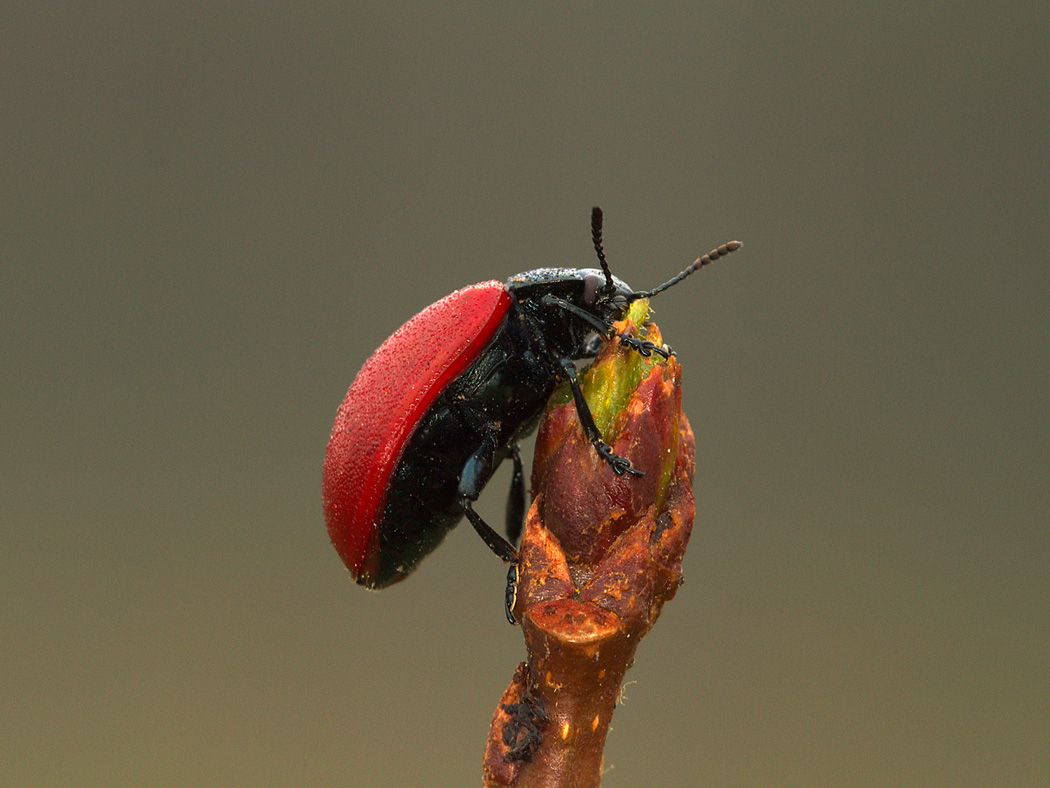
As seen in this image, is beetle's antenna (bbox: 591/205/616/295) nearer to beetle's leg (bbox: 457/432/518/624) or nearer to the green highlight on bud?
beetle's leg (bbox: 457/432/518/624)

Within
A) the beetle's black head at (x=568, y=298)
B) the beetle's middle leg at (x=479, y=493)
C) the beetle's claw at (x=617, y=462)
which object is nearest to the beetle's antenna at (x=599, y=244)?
the beetle's black head at (x=568, y=298)

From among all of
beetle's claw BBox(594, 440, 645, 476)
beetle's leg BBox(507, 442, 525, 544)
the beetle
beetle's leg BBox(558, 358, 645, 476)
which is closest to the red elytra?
the beetle

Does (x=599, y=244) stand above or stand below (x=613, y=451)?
above

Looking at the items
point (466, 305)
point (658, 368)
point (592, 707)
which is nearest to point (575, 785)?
point (592, 707)

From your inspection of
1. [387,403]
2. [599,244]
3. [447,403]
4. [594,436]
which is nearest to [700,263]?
[599,244]

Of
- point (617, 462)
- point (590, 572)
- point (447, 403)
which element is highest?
point (447, 403)

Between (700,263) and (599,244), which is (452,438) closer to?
(599,244)

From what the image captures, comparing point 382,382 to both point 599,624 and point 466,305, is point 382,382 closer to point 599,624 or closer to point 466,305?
point 466,305
